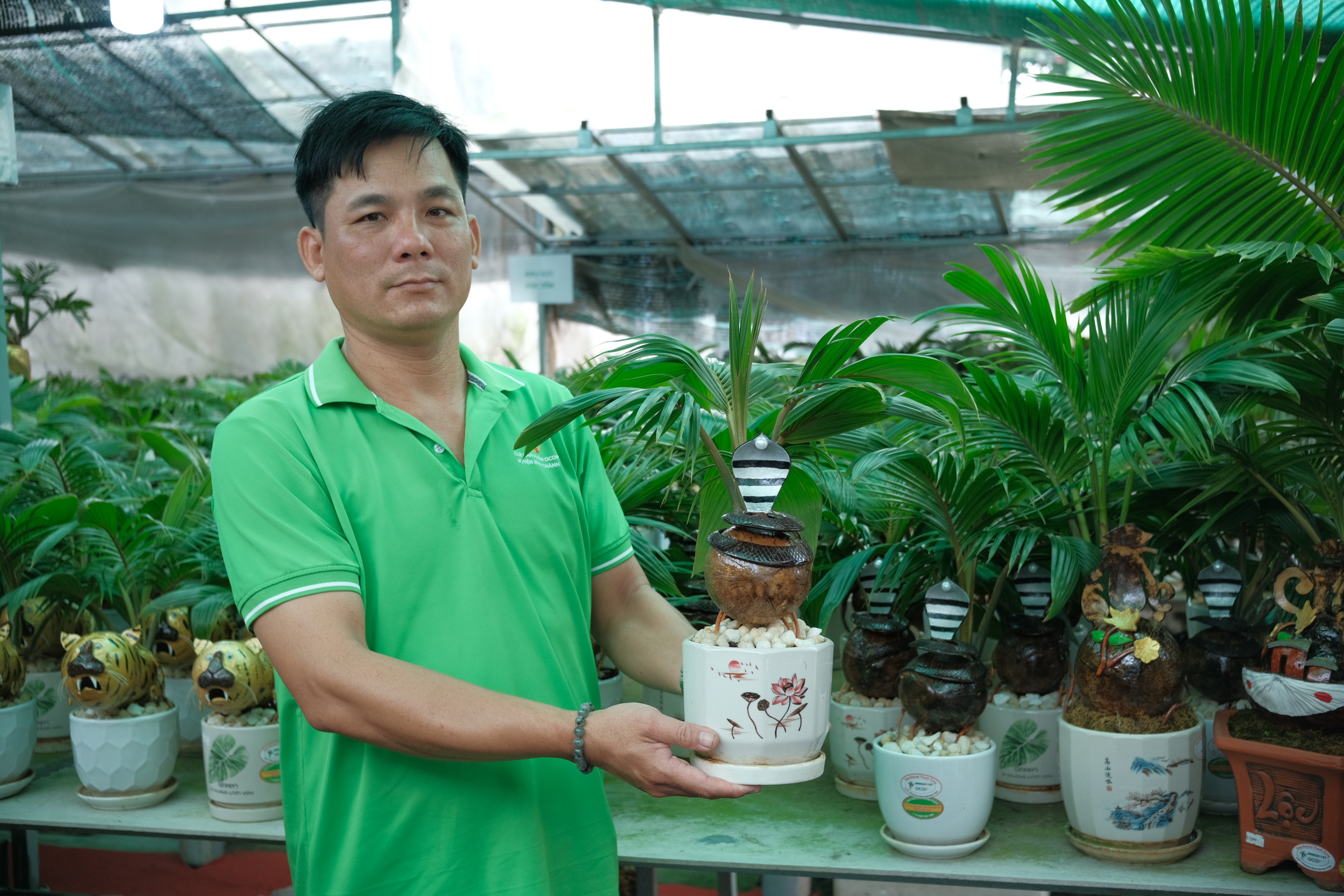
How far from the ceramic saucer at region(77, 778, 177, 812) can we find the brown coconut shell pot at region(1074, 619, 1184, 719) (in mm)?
1681

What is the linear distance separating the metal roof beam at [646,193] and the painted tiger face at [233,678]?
18.0 feet

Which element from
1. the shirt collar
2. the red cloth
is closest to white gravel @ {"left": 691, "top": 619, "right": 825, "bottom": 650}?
the shirt collar

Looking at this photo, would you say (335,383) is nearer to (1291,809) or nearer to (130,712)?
(130,712)

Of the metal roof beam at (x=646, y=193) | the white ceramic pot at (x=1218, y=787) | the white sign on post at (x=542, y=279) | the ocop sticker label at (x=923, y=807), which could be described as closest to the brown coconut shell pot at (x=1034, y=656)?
the white ceramic pot at (x=1218, y=787)

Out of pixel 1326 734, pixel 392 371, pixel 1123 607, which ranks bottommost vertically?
pixel 1326 734

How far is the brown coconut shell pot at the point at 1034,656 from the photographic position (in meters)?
1.85

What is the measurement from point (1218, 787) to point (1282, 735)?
316 mm

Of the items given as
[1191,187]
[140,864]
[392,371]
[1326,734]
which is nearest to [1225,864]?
[1326,734]

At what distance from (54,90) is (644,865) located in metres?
6.93

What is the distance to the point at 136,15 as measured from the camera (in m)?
4.93

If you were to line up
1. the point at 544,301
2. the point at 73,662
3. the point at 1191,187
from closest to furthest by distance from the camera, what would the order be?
1. the point at 1191,187
2. the point at 73,662
3. the point at 544,301

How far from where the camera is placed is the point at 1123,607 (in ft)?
5.31

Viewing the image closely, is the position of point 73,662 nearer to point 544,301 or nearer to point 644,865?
point 644,865

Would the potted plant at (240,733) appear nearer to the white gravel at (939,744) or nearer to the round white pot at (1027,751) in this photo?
the white gravel at (939,744)
